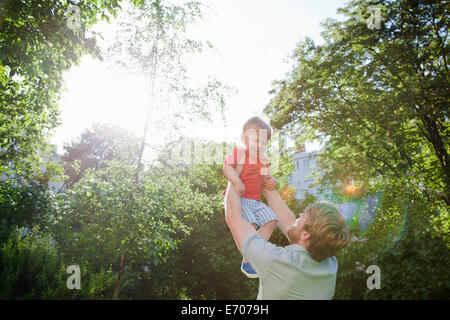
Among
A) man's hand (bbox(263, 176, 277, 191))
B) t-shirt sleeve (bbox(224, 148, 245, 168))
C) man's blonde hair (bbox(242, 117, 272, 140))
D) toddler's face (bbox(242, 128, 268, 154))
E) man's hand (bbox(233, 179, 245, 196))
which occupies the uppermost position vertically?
man's blonde hair (bbox(242, 117, 272, 140))

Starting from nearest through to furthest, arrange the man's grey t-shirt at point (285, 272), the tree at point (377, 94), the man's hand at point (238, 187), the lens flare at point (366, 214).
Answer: the man's grey t-shirt at point (285, 272)
the man's hand at point (238, 187)
the lens flare at point (366, 214)
the tree at point (377, 94)

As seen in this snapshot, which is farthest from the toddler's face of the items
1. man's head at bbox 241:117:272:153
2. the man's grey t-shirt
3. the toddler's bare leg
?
the man's grey t-shirt

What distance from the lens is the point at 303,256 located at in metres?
1.42

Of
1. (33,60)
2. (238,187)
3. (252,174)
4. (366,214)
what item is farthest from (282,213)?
(33,60)

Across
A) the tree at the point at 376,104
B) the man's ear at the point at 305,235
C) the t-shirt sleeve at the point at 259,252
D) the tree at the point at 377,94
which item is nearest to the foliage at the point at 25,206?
the t-shirt sleeve at the point at 259,252

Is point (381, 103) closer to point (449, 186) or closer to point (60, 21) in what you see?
point (449, 186)

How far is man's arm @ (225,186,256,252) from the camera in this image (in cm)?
145

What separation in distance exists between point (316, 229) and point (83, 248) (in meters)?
3.73

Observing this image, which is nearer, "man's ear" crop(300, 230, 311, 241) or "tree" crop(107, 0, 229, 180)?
"man's ear" crop(300, 230, 311, 241)

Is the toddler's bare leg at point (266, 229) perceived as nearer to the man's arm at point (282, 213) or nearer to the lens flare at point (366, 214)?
the man's arm at point (282, 213)

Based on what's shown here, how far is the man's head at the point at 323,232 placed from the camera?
4.55 feet

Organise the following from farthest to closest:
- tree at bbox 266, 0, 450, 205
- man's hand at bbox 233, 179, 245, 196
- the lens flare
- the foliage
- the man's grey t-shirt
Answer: tree at bbox 266, 0, 450, 205
the lens flare
the foliage
man's hand at bbox 233, 179, 245, 196
the man's grey t-shirt

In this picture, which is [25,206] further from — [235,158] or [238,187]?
[238,187]

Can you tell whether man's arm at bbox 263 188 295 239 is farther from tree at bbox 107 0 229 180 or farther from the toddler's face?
tree at bbox 107 0 229 180
